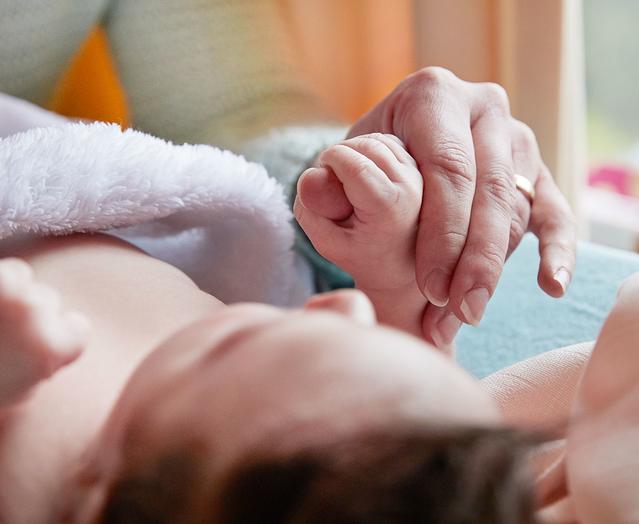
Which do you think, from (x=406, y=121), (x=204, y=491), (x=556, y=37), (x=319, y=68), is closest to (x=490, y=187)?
(x=406, y=121)

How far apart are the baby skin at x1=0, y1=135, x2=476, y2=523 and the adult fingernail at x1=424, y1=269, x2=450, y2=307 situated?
35mm

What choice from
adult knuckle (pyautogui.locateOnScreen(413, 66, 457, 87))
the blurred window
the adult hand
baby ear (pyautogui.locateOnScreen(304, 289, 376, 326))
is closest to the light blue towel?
the adult hand

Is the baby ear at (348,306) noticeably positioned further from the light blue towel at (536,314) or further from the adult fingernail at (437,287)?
the light blue towel at (536,314)

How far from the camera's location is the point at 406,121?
645mm

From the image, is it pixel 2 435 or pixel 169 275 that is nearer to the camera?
pixel 2 435

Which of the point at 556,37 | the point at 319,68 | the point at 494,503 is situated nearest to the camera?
the point at 494,503

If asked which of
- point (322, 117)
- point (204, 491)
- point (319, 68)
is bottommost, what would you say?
point (319, 68)

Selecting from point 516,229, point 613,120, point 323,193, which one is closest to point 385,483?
point 323,193

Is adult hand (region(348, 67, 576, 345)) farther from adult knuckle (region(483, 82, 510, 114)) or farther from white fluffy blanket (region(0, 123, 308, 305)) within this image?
white fluffy blanket (region(0, 123, 308, 305))

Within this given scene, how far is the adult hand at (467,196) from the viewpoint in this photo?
56cm

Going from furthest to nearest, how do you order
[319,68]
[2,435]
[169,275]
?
[319,68] < [169,275] < [2,435]

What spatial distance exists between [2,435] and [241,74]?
486mm

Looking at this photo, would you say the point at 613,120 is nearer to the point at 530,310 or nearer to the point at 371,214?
the point at 530,310

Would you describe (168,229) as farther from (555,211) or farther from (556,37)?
(556,37)
